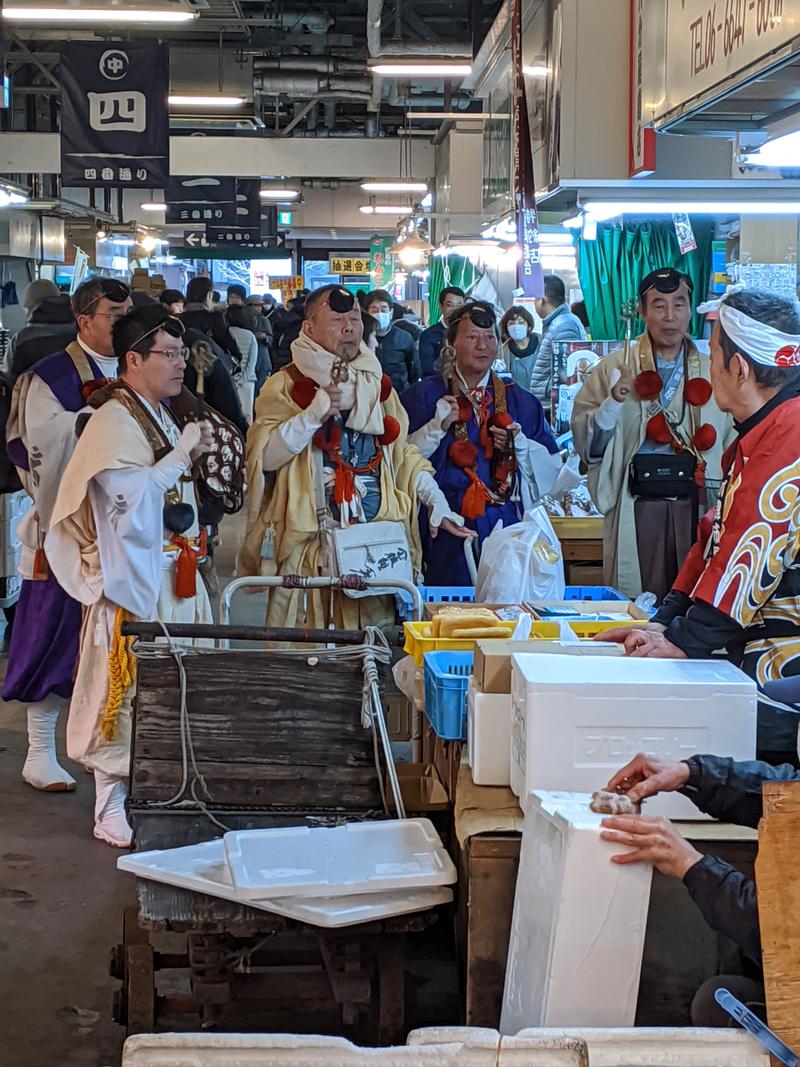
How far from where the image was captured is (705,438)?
16.9 feet

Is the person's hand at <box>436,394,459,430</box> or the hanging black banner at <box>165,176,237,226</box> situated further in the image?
the hanging black banner at <box>165,176,237,226</box>

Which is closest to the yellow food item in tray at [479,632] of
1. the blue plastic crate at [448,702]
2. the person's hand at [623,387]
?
the blue plastic crate at [448,702]

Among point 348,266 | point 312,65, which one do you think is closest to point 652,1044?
point 312,65

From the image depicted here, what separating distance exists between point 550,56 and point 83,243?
16.6m

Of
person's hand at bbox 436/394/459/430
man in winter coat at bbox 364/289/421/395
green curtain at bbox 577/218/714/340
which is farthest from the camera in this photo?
man in winter coat at bbox 364/289/421/395

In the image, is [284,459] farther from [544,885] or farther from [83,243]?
[83,243]

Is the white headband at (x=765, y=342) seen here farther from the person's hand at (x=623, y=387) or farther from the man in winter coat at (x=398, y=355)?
the man in winter coat at (x=398, y=355)

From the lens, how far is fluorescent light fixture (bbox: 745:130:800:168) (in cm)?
355

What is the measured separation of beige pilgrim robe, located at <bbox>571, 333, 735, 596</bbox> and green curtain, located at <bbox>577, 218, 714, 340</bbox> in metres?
4.69

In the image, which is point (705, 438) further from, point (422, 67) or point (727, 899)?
point (422, 67)

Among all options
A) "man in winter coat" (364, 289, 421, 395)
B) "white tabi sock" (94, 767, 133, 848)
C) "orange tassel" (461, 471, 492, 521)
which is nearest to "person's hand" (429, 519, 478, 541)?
"orange tassel" (461, 471, 492, 521)

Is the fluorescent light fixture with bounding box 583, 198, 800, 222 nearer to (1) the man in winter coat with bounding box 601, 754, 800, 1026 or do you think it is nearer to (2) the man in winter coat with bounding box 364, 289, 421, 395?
(1) the man in winter coat with bounding box 601, 754, 800, 1026

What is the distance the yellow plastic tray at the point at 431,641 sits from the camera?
3607 mm

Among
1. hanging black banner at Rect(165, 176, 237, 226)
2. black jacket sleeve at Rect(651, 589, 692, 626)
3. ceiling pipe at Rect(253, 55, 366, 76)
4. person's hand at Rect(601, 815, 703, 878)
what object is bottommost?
person's hand at Rect(601, 815, 703, 878)
